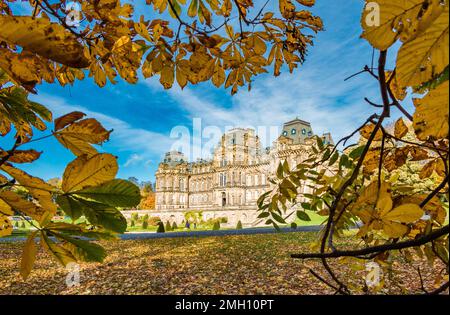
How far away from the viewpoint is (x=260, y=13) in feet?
3.37

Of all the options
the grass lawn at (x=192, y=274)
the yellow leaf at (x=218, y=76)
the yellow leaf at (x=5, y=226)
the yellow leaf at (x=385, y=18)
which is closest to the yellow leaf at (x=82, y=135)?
the yellow leaf at (x=5, y=226)

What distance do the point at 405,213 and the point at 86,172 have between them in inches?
20.3

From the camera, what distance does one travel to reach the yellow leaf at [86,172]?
39cm

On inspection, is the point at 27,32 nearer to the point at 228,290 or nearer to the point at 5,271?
the point at 228,290

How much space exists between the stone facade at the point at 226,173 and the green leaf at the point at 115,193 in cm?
2505

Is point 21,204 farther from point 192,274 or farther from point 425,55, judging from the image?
point 192,274

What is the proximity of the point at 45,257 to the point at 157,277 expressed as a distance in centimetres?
463

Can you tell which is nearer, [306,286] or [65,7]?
[65,7]

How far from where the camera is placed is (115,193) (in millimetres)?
414

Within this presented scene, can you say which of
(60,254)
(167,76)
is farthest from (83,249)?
(167,76)

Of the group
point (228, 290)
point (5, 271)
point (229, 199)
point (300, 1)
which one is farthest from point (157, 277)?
point (229, 199)

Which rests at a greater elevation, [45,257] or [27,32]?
[27,32]

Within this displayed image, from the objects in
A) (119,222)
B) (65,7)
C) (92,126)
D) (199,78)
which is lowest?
(119,222)

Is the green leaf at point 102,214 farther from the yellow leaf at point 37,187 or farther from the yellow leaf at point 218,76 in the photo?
the yellow leaf at point 218,76
